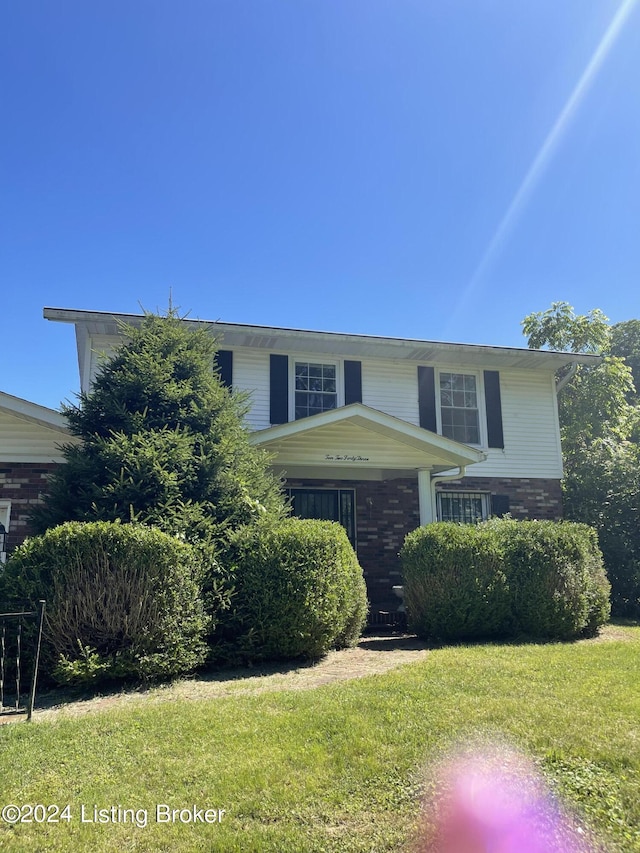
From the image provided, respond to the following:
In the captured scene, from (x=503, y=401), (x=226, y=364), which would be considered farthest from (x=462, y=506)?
(x=226, y=364)

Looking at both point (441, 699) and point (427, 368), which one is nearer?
point (441, 699)

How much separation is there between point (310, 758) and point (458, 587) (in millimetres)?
4666

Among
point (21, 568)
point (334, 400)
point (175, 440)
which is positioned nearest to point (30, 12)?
point (175, 440)

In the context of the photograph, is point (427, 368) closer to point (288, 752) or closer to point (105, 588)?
point (105, 588)

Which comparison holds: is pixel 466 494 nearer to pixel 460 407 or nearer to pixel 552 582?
pixel 460 407

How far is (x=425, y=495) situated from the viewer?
34.6 ft

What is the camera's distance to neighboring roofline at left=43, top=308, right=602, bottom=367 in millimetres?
11055

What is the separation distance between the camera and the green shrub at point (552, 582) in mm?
7949

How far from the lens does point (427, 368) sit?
13367 mm

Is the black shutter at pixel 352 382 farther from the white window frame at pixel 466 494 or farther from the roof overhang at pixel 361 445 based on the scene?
the white window frame at pixel 466 494

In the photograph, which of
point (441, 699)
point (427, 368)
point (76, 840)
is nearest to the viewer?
point (76, 840)

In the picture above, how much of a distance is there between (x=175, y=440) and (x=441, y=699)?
4263 mm

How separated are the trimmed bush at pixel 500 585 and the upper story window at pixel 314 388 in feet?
16.0

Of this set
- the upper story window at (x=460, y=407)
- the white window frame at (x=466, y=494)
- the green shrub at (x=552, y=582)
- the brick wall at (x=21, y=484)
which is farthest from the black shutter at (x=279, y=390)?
the green shrub at (x=552, y=582)
